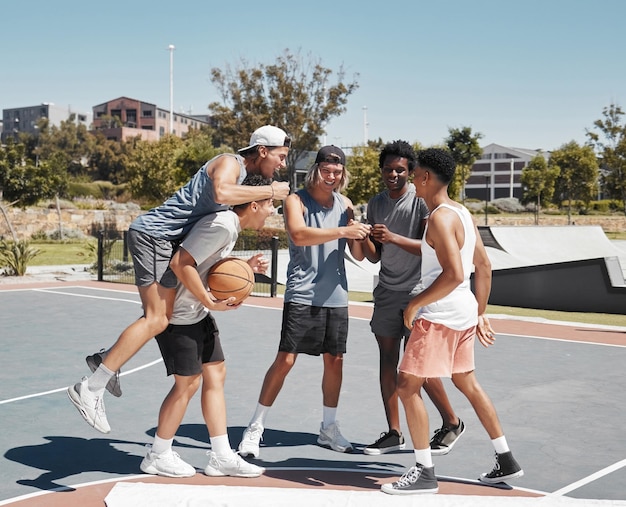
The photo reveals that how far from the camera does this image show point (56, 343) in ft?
36.2

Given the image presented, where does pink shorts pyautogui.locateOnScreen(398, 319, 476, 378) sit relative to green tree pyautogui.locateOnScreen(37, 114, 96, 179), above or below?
→ below

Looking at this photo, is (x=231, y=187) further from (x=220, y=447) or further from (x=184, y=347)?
(x=220, y=447)

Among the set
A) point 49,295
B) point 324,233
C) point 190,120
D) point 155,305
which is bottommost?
point 49,295

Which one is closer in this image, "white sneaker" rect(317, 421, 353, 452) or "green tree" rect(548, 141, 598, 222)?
"white sneaker" rect(317, 421, 353, 452)

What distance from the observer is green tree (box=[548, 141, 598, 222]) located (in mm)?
69562

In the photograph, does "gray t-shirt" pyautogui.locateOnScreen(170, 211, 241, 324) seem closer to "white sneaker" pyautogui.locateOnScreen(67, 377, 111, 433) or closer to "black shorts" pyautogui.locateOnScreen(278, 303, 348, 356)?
"white sneaker" pyautogui.locateOnScreen(67, 377, 111, 433)

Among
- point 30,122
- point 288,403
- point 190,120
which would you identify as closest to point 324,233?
point 288,403

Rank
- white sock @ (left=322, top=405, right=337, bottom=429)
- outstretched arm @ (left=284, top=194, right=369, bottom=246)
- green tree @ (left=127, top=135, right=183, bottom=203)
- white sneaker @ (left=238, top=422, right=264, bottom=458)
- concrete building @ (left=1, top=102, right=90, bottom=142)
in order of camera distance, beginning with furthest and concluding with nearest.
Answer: concrete building @ (left=1, top=102, right=90, bottom=142) → green tree @ (left=127, top=135, right=183, bottom=203) → white sock @ (left=322, top=405, right=337, bottom=429) → white sneaker @ (left=238, top=422, right=264, bottom=458) → outstretched arm @ (left=284, top=194, right=369, bottom=246)

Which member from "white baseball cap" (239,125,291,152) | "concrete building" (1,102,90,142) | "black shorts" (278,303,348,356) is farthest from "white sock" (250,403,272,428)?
"concrete building" (1,102,90,142)

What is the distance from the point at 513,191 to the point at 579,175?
6222 centimetres

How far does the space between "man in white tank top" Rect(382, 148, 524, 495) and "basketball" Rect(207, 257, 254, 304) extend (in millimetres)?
1052

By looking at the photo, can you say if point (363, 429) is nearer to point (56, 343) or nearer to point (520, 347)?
point (520, 347)

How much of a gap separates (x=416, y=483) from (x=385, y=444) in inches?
44.1

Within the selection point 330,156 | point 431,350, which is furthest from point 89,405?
point 330,156
